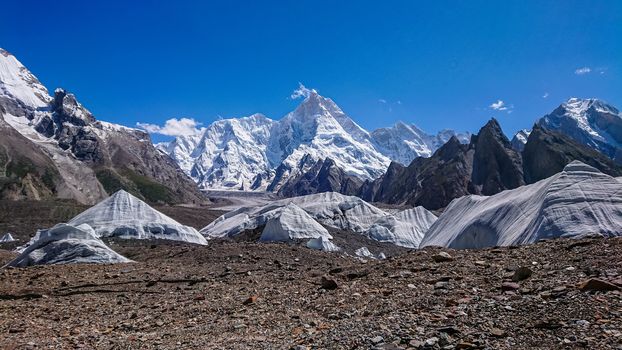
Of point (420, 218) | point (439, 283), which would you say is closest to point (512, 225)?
point (439, 283)

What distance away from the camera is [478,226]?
97.1ft

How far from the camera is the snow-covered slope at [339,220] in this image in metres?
63.1

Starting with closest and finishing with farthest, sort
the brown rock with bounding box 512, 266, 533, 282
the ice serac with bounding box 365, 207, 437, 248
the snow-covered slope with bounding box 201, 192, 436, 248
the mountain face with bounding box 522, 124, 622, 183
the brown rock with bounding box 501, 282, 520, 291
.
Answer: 1. the brown rock with bounding box 501, 282, 520, 291
2. the brown rock with bounding box 512, 266, 533, 282
3. the snow-covered slope with bounding box 201, 192, 436, 248
4. the ice serac with bounding box 365, 207, 437, 248
5. the mountain face with bounding box 522, 124, 622, 183

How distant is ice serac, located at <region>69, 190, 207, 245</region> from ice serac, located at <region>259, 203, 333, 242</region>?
8.62 metres

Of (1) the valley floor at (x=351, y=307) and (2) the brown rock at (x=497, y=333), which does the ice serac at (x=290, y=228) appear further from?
(2) the brown rock at (x=497, y=333)

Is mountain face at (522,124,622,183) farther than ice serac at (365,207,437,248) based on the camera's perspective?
Yes

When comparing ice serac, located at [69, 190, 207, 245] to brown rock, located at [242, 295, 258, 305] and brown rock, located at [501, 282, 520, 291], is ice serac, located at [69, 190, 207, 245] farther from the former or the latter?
brown rock, located at [501, 282, 520, 291]

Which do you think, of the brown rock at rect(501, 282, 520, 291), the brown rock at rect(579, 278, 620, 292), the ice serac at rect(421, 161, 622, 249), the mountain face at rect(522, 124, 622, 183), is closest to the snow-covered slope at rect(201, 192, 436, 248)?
the ice serac at rect(421, 161, 622, 249)

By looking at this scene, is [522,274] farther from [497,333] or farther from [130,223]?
[130,223]

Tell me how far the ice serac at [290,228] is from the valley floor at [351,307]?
128 ft

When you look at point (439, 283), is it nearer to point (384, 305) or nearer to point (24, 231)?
point (384, 305)

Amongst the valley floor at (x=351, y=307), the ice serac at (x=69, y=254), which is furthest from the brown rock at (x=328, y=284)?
the ice serac at (x=69, y=254)

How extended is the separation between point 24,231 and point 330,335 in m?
100

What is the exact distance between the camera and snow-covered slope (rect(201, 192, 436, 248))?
6309cm
